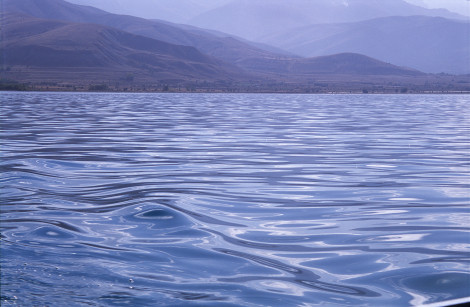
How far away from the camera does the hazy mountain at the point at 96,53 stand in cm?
14862

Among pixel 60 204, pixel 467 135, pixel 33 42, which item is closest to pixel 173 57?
pixel 33 42

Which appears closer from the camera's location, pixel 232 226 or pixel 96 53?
pixel 232 226

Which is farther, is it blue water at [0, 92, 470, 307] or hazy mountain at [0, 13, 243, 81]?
→ hazy mountain at [0, 13, 243, 81]

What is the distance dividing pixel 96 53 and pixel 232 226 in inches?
6110

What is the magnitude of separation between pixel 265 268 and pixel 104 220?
9.79 ft

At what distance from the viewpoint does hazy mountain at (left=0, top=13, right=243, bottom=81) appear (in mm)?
148625

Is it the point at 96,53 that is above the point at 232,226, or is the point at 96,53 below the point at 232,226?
above

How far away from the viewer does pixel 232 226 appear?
8.79 metres

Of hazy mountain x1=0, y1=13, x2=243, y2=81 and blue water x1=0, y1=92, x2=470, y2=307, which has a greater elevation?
hazy mountain x1=0, y1=13, x2=243, y2=81

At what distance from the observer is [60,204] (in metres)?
10.2

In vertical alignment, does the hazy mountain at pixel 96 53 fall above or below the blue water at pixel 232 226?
above

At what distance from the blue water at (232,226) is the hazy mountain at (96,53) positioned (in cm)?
12014

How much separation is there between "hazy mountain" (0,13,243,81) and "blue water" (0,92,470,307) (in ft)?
394

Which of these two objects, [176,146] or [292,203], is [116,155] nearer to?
[176,146]
